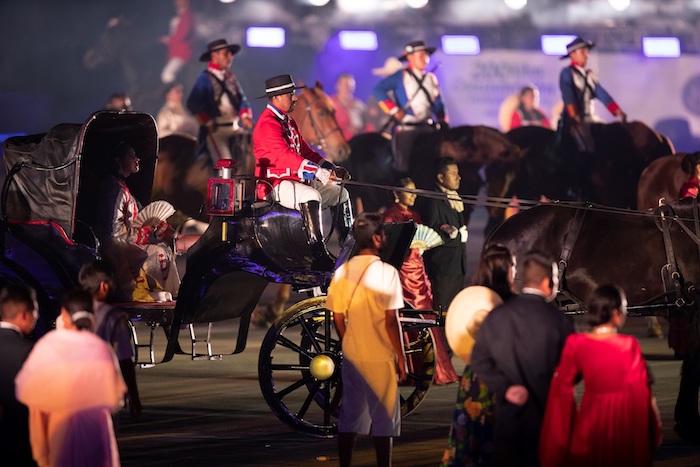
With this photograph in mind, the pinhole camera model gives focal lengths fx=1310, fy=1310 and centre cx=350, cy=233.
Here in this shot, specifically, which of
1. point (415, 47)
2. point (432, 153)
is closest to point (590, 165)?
point (432, 153)

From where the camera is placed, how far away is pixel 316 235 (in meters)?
9.50

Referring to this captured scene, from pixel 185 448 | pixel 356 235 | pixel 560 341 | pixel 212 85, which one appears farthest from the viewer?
pixel 212 85

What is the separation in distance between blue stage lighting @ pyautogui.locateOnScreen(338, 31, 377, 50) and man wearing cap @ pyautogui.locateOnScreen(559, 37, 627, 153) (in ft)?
9.99

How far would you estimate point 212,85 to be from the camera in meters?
19.4

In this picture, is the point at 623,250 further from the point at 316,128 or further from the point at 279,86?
the point at 316,128

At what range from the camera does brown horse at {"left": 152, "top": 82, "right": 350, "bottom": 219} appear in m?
18.9

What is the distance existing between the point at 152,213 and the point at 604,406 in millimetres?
5538

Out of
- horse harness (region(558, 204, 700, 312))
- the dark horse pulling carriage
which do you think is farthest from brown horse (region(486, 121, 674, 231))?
horse harness (region(558, 204, 700, 312))

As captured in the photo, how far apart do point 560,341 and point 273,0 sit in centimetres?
1558

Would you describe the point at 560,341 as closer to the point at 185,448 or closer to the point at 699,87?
the point at 185,448

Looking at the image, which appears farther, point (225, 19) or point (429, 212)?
point (225, 19)

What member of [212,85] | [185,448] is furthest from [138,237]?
[212,85]

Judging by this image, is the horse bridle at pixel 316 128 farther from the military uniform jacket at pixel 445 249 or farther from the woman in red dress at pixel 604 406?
the woman in red dress at pixel 604 406

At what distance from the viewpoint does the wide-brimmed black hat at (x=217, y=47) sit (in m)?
19.2
